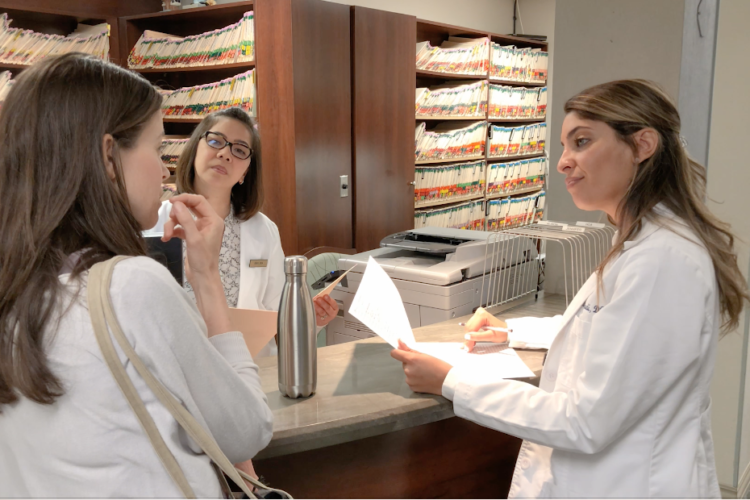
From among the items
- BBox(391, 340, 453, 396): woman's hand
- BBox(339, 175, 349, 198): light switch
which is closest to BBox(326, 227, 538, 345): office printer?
BBox(391, 340, 453, 396): woman's hand

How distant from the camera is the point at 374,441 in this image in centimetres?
135

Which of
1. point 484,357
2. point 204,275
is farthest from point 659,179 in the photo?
point 204,275

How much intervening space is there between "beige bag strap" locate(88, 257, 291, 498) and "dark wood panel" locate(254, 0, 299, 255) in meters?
3.19

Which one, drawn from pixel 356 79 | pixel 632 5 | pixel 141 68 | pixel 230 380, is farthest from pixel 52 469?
pixel 141 68

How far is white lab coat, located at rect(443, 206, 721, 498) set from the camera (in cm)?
106

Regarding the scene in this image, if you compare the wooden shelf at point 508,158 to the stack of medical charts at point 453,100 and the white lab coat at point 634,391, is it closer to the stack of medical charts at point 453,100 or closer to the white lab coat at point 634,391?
the stack of medical charts at point 453,100

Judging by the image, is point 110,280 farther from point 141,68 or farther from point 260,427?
point 141,68

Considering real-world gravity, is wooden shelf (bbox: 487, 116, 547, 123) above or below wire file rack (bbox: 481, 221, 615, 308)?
above

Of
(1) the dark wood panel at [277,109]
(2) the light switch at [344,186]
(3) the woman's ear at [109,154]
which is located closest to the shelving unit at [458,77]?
(2) the light switch at [344,186]

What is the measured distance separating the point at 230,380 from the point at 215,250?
327 mm

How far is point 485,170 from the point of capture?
6039 mm

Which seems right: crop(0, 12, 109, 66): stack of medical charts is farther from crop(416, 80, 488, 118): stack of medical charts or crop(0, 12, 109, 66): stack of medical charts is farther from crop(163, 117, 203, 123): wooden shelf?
crop(416, 80, 488, 118): stack of medical charts

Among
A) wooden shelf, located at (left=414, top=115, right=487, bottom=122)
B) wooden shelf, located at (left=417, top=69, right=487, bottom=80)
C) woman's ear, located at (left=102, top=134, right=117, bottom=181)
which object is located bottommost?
woman's ear, located at (left=102, top=134, right=117, bottom=181)

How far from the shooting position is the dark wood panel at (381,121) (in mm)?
4387
